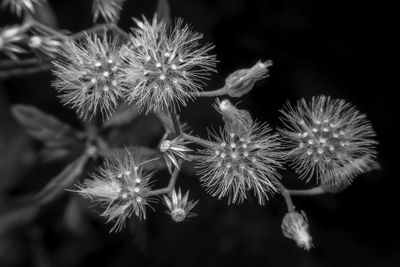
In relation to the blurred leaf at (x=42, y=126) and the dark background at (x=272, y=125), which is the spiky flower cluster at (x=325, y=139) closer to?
the dark background at (x=272, y=125)

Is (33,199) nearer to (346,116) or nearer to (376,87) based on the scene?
(346,116)

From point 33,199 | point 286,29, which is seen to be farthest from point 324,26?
point 33,199

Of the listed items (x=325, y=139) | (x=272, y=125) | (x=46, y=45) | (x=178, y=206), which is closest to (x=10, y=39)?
(x=46, y=45)

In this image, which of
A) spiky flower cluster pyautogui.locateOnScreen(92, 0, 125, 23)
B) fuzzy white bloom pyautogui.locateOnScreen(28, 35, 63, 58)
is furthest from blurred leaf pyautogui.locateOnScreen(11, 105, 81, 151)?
spiky flower cluster pyautogui.locateOnScreen(92, 0, 125, 23)

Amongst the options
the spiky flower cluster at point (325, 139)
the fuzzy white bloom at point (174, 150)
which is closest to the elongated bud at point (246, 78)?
the spiky flower cluster at point (325, 139)

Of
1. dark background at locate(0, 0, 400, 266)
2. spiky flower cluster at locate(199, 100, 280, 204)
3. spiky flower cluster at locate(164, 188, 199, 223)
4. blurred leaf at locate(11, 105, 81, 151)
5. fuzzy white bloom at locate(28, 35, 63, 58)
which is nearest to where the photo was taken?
spiky flower cluster at locate(164, 188, 199, 223)

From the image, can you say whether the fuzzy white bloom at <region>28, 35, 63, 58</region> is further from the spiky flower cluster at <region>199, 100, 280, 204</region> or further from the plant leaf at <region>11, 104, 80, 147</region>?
the spiky flower cluster at <region>199, 100, 280, 204</region>
